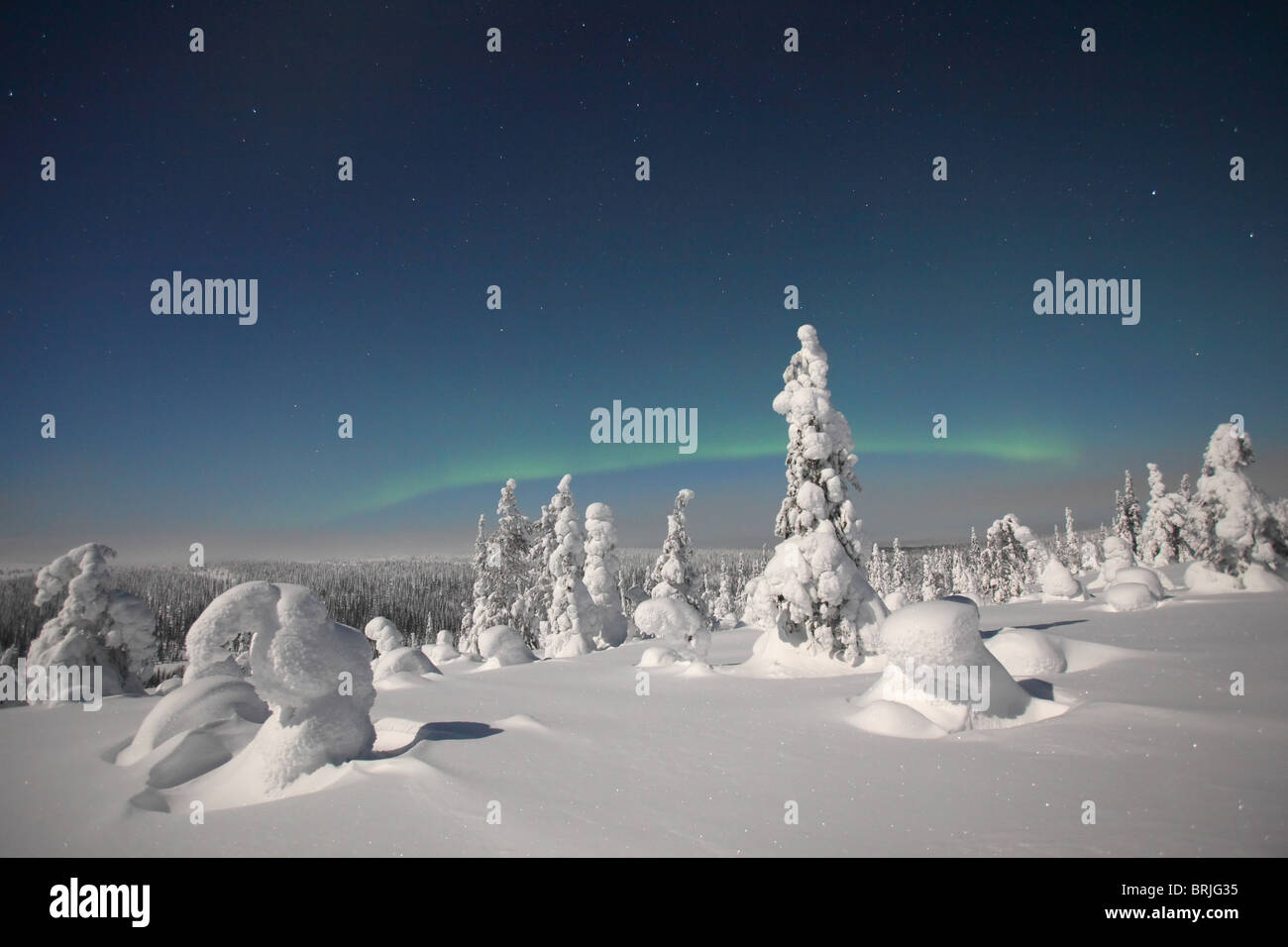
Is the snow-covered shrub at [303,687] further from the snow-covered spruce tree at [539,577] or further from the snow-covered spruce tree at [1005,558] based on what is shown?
the snow-covered spruce tree at [1005,558]

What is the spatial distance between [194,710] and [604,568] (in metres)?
26.6

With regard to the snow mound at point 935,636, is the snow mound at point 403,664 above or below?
below

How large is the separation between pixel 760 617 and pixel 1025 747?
32.7 feet

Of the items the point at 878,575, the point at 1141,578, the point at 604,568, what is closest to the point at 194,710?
the point at 604,568

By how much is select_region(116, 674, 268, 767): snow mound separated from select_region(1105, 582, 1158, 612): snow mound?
28428mm

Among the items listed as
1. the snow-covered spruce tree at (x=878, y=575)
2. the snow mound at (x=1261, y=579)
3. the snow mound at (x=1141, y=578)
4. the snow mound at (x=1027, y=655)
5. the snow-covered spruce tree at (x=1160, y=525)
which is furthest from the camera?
the snow-covered spruce tree at (x=878, y=575)

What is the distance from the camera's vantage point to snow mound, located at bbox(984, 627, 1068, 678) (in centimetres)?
1171

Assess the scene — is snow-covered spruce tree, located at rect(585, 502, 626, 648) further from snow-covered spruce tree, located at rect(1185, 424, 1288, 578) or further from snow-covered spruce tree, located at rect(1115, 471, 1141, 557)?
snow-covered spruce tree, located at rect(1115, 471, 1141, 557)

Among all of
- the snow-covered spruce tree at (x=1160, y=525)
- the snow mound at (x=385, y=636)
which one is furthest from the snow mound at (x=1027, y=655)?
the snow-covered spruce tree at (x=1160, y=525)

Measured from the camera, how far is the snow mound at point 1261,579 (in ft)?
79.6

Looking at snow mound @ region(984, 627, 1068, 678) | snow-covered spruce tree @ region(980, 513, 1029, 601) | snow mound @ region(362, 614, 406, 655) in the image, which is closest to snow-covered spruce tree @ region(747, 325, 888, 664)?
snow mound @ region(984, 627, 1068, 678)

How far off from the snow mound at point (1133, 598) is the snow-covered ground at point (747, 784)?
11.5m

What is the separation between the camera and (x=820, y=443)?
17797 mm
